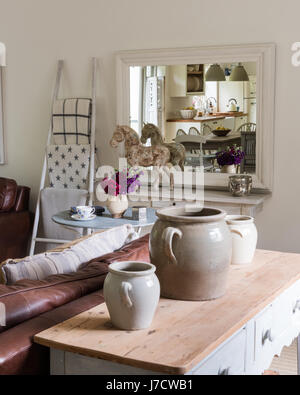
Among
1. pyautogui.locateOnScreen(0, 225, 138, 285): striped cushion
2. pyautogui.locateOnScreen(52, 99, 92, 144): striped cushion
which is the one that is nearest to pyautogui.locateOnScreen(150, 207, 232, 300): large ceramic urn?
pyautogui.locateOnScreen(0, 225, 138, 285): striped cushion

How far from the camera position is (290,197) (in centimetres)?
417

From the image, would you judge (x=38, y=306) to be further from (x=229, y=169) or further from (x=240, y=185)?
(x=229, y=169)

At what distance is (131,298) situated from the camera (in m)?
1.35

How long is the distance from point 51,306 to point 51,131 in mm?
3537

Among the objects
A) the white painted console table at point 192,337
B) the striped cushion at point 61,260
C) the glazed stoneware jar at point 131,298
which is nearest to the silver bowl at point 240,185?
the striped cushion at point 61,260

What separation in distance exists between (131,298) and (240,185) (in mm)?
2906

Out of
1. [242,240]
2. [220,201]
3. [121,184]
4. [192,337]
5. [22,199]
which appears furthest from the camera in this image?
[22,199]

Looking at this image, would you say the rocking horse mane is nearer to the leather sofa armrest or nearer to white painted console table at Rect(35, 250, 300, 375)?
the leather sofa armrest

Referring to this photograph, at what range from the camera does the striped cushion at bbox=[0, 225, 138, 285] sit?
1.82 metres

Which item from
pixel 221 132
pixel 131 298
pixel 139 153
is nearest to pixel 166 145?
pixel 139 153

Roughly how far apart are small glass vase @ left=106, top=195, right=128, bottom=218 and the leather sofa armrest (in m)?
1.36

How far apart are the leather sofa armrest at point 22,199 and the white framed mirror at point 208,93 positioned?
102 cm
